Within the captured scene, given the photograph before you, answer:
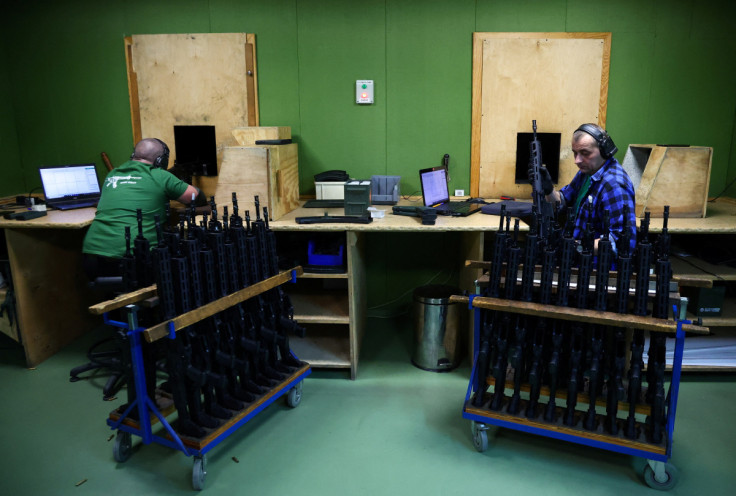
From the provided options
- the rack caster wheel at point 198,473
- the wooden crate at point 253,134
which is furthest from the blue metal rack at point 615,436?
the wooden crate at point 253,134

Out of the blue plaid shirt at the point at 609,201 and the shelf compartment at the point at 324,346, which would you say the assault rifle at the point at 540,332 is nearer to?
the blue plaid shirt at the point at 609,201

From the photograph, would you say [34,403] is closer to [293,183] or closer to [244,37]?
[293,183]

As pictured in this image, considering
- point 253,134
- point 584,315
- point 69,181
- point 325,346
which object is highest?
point 253,134

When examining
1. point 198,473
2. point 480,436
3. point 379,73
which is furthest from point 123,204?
point 480,436

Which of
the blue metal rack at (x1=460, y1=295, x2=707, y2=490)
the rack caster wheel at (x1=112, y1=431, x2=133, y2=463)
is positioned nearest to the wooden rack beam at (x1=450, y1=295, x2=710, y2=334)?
the blue metal rack at (x1=460, y1=295, x2=707, y2=490)

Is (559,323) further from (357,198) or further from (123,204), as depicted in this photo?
(123,204)

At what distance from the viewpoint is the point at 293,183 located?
3703mm

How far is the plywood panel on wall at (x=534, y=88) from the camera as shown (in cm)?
377

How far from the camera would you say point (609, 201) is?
2.70 m

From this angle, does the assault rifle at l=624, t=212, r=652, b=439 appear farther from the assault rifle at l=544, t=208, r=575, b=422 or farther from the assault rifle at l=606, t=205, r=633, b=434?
the assault rifle at l=544, t=208, r=575, b=422

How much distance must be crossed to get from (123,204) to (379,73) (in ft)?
6.53

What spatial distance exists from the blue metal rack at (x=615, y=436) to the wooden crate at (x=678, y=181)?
1348 mm

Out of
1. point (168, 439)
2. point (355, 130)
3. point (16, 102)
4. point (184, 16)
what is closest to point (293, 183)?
point (355, 130)

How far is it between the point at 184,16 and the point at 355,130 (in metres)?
1.50
